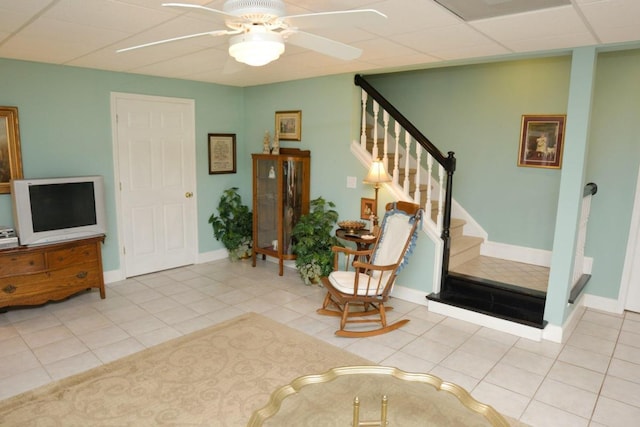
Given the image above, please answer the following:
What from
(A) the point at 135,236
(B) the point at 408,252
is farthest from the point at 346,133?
→ (A) the point at 135,236

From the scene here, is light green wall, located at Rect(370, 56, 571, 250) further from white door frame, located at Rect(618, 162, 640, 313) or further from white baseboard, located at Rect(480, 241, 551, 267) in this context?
white door frame, located at Rect(618, 162, 640, 313)

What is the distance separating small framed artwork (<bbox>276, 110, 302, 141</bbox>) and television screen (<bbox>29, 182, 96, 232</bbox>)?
2.29m

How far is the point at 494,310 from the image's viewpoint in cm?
381

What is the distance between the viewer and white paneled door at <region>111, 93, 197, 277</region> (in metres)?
4.79

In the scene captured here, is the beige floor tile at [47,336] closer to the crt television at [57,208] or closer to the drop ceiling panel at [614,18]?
the crt television at [57,208]

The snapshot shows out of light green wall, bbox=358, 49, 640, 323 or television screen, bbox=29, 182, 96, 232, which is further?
light green wall, bbox=358, 49, 640, 323

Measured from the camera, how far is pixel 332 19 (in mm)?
1836

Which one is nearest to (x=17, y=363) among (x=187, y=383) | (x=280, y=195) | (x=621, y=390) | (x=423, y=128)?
(x=187, y=383)

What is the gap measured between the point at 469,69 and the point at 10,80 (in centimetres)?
488

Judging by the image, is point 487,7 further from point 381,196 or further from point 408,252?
point 381,196

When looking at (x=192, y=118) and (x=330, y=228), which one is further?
(x=192, y=118)

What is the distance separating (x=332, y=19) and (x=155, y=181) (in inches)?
152

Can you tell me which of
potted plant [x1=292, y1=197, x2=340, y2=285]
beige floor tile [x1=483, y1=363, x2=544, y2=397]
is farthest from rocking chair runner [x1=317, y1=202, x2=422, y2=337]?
beige floor tile [x1=483, y1=363, x2=544, y2=397]

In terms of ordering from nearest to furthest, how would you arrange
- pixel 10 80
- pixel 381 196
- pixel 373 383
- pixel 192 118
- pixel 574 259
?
pixel 373 383, pixel 574 259, pixel 10 80, pixel 381 196, pixel 192 118
